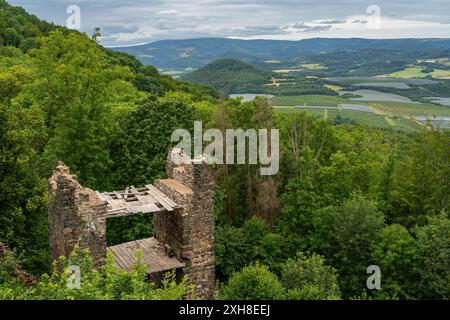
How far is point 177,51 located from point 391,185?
14331 centimetres

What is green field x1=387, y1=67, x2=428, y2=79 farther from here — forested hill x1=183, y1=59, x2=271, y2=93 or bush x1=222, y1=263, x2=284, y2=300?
bush x1=222, y1=263, x2=284, y2=300

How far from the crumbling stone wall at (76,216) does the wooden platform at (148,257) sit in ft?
6.86

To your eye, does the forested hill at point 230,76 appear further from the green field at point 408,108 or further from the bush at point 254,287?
the bush at point 254,287

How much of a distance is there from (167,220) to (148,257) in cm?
183

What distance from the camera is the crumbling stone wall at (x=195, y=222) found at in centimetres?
1917

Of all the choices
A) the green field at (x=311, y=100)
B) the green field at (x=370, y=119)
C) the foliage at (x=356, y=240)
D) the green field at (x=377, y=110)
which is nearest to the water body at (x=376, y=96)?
the green field at (x=377, y=110)

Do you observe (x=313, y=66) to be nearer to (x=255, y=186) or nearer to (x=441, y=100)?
(x=441, y=100)

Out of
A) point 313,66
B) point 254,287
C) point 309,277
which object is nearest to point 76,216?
point 254,287

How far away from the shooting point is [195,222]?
1925 cm

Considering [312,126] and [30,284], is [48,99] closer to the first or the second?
[30,284]

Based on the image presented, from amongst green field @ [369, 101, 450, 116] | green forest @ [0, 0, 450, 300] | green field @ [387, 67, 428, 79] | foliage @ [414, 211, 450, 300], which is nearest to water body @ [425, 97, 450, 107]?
green field @ [369, 101, 450, 116]
